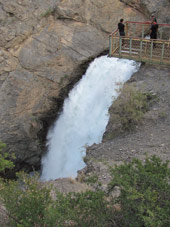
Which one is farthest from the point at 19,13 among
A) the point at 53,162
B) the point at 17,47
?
the point at 53,162

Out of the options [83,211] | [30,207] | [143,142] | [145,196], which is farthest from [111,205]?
[143,142]

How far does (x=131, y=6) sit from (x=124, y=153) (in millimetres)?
10393

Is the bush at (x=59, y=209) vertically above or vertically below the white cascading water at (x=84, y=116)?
above

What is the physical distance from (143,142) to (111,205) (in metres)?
4.37

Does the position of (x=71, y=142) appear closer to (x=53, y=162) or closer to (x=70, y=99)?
(x=53, y=162)

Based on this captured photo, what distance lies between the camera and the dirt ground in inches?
358

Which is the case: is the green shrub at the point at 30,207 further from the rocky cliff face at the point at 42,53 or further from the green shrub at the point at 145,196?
the rocky cliff face at the point at 42,53

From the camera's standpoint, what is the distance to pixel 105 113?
498 inches

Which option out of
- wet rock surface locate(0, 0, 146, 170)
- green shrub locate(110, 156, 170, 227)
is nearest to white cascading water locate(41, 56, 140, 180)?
wet rock surface locate(0, 0, 146, 170)

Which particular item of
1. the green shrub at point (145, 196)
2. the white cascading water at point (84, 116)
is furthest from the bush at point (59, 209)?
the white cascading water at point (84, 116)

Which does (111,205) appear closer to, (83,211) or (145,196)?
(83,211)

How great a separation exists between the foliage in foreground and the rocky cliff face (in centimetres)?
955

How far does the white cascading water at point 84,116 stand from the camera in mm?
12555

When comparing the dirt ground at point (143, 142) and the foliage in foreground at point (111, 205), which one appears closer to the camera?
the foliage in foreground at point (111, 205)
